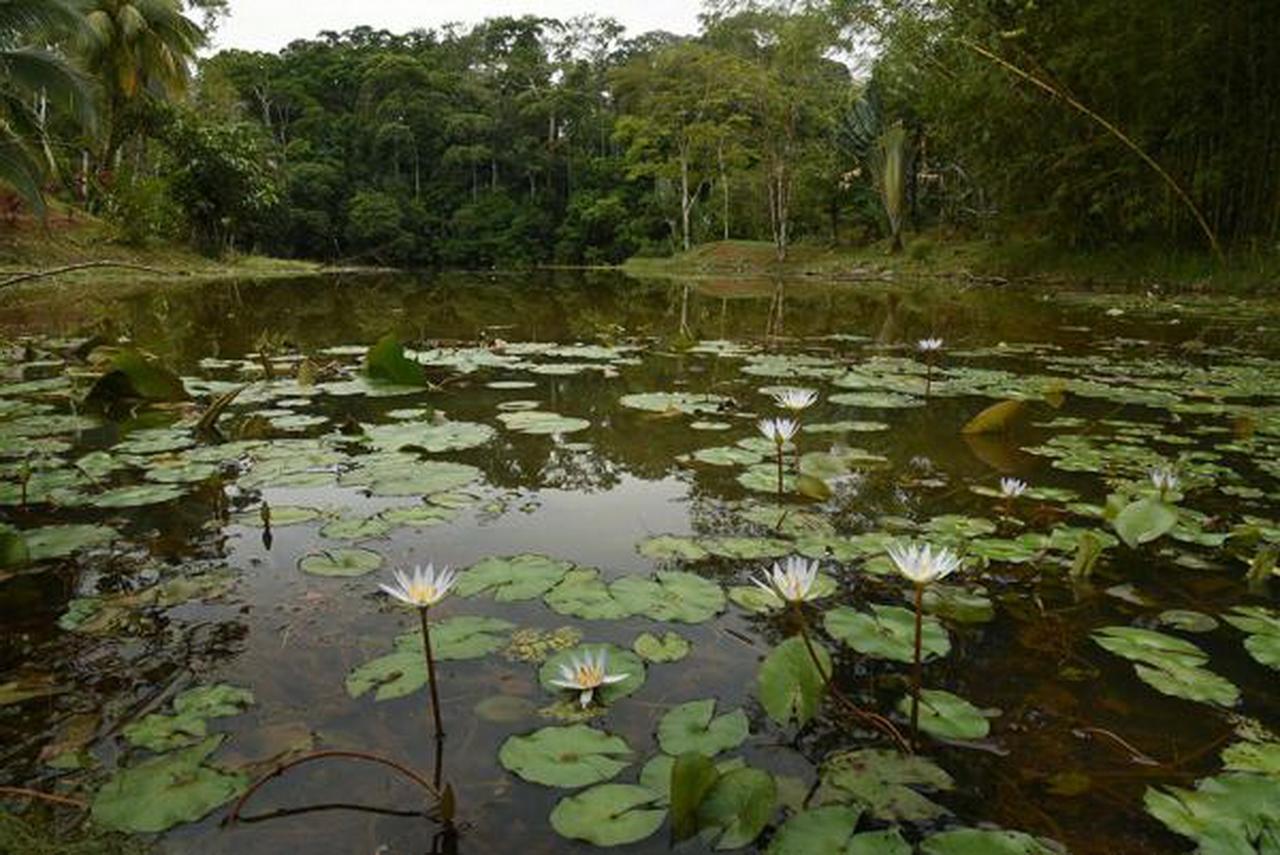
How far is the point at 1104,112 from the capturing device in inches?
384

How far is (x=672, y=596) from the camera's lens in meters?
1.87

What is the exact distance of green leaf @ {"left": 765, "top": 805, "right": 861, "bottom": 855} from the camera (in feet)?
3.51

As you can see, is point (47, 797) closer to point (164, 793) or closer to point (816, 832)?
point (164, 793)

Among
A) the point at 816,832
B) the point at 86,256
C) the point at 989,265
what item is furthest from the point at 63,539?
the point at 86,256

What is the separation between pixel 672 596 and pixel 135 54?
66.0 ft

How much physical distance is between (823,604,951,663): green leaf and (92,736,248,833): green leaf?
45.3 inches

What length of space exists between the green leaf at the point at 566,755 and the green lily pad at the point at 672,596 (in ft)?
1.51

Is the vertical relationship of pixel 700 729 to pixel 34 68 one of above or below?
below

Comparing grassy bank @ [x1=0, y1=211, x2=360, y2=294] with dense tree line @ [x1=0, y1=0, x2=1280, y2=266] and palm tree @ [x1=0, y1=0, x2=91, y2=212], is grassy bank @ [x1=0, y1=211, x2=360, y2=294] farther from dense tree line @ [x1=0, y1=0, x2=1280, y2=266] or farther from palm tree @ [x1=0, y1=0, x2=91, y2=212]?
palm tree @ [x1=0, y1=0, x2=91, y2=212]

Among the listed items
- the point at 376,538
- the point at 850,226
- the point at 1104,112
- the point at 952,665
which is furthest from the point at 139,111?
the point at 952,665

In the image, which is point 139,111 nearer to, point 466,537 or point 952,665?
point 466,537

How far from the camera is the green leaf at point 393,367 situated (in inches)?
151

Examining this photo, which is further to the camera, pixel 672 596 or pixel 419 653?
pixel 672 596

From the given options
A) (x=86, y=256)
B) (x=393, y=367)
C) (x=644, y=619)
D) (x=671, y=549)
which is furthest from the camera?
(x=86, y=256)
